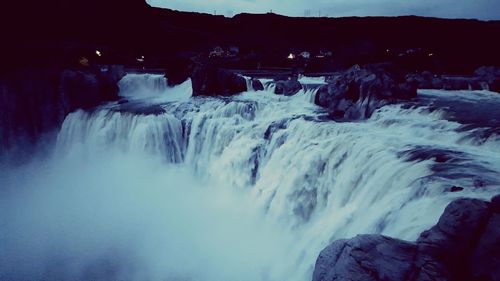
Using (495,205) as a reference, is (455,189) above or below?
below

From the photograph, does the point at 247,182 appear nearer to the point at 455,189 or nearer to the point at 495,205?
the point at 455,189

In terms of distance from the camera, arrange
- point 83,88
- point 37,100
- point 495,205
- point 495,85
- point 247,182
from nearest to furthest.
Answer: point 495,205, point 247,182, point 495,85, point 37,100, point 83,88

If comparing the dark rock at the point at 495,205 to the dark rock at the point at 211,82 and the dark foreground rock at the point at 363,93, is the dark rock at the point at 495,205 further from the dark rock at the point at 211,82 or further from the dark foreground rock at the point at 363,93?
the dark rock at the point at 211,82

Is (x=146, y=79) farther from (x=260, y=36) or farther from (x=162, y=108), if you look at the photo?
(x=260, y=36)

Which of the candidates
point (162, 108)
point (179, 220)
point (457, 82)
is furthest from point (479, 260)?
point (457, 82)

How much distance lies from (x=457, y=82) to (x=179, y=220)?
764 inches

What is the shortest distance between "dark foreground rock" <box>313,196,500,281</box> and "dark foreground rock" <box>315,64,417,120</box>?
9.89m

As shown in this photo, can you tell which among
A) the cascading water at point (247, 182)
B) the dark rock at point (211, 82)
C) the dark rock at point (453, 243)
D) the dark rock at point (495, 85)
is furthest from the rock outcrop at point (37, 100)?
the dark rock at point (495, 85)

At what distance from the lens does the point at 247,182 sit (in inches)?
480

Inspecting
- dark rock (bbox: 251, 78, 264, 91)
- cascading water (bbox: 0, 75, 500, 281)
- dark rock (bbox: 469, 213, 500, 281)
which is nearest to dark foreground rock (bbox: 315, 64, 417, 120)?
cascading water (bbox: 0, 75, 500, 281)

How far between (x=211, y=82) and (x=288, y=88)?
17.6 feet

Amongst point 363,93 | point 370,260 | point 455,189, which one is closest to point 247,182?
point 363,93

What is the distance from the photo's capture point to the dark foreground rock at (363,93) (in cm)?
1386

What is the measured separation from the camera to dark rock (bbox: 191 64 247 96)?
861 inches
